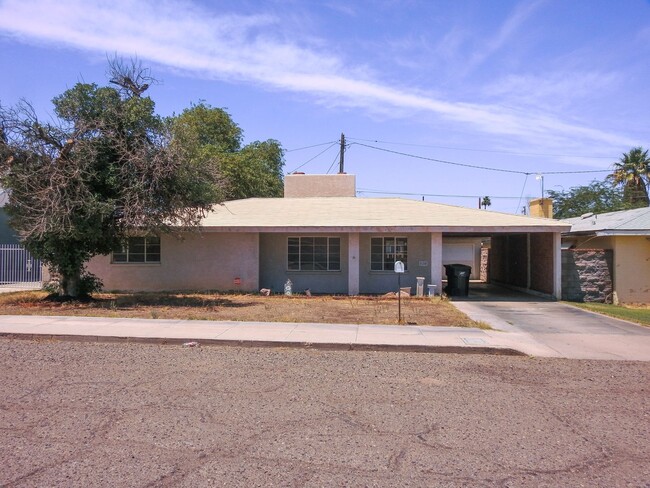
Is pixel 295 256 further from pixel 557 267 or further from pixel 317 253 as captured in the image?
pixel 557 267

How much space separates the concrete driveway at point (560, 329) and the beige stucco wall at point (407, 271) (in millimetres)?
1808


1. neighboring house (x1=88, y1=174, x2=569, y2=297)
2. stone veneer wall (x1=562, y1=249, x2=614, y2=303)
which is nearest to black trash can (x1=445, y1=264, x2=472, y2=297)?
neighboring house (x1=88, y1=174, x2=569, y2=297)

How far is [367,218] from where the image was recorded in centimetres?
2100

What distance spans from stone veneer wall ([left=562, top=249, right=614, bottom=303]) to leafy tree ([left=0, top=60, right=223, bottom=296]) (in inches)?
507

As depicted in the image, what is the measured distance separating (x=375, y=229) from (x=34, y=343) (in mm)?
11718

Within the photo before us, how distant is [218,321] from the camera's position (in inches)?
532

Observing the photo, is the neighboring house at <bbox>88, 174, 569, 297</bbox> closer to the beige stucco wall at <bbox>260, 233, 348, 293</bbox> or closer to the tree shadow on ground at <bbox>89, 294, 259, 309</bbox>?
the beige stucco wall at <bbox>260, 233, 348, 293</bbox>

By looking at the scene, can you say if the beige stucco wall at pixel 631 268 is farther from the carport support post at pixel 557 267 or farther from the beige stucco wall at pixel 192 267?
the beige stucco wall at pixel 192 267

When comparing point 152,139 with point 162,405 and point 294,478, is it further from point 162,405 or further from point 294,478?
point 294,478

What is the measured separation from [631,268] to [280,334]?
47.8ft

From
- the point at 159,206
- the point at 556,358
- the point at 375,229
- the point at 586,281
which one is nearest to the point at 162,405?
the point at 556,358

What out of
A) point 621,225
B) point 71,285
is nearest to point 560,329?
point 621,225

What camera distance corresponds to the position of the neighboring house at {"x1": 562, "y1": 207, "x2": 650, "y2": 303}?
2033 cm

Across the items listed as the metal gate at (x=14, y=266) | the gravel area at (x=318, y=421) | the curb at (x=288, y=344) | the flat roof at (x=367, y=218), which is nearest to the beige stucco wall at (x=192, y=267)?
the flat roof at (x=367, y=218)
